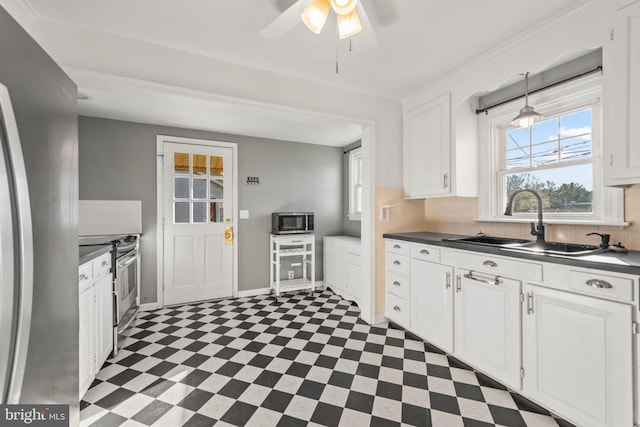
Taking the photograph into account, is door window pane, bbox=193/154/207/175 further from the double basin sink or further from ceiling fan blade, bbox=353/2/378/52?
the double basin sink

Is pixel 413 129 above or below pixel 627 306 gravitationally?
above

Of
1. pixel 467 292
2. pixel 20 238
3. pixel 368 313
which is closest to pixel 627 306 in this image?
pixel 467 292

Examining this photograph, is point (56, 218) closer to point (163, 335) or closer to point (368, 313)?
point (163, 335)

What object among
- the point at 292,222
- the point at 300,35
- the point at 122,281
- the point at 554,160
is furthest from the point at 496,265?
the point at 122,281

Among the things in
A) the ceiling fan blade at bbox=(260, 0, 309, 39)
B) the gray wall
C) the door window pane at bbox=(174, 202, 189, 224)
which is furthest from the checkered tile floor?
the ceiling fan blade at bbox=(260, 0, 309, 39)

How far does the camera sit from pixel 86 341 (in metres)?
1.70

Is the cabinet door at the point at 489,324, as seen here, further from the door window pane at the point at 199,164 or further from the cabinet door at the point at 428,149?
the door window pane at the point at 199,164

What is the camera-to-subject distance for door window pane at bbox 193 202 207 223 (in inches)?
142

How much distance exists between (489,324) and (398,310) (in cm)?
93

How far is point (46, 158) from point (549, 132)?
3026mm

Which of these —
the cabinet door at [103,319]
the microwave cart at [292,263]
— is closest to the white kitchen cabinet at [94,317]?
the cabinet door at [103,319]

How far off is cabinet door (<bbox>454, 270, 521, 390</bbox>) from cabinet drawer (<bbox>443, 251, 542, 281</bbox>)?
0.05 metres

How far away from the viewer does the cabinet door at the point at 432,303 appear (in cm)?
219

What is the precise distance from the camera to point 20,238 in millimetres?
601
